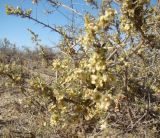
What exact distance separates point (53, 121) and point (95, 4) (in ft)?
8.39

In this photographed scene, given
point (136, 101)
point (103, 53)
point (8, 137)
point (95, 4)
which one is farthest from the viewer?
point (8, 137)

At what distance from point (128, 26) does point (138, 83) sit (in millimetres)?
2421

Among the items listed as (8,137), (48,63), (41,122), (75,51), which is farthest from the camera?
(48,63)

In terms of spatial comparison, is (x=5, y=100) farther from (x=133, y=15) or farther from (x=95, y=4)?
(x=133, y=15)

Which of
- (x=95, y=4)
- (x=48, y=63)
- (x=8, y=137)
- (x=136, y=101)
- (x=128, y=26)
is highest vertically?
(x=95, y=4)

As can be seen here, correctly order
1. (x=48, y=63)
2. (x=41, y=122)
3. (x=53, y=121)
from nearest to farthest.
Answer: (x=53, y=121) → (x=41, y=122) → (x=48, y=63)

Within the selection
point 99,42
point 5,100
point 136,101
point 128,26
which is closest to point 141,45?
point 128,26

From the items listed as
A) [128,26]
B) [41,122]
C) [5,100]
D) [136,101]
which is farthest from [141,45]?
[5,100]

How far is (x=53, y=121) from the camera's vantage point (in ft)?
9.96

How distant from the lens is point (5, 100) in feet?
32.5

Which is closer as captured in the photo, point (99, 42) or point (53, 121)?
point (99, 42)

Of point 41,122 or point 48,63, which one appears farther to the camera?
point 48,63

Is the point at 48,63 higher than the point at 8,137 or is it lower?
higher

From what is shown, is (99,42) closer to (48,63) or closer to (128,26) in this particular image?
(128,26)
